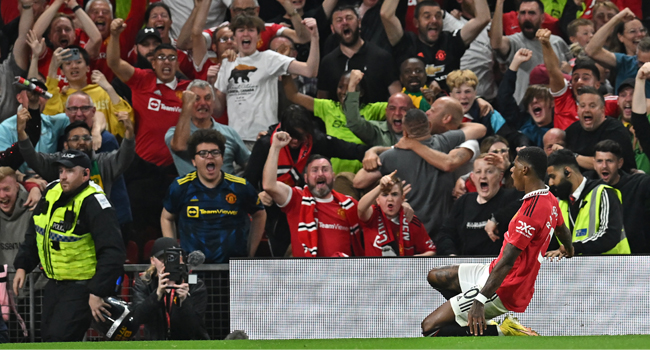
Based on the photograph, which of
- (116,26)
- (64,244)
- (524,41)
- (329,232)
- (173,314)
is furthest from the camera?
(524,41)

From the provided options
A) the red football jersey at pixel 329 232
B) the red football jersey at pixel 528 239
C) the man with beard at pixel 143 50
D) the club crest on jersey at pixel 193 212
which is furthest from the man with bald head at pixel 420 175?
the man with beard at pixel 143 50

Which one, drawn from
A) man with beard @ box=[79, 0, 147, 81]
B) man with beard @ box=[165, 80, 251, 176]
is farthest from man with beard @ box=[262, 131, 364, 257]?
man with beard @ box=[79, 0, 147, 81]

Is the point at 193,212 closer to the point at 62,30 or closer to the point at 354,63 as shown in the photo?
the point at 354,63

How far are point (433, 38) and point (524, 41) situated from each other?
46.3 inches

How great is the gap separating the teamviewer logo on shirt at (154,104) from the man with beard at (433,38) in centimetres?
289

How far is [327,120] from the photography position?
9.17m

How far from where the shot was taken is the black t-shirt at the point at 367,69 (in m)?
9.55

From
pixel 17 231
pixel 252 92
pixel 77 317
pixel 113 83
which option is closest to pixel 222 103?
pixel 252 92

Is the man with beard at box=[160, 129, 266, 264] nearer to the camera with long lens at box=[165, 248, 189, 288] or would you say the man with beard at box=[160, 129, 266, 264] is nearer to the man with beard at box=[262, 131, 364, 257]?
the man with beard at box=[262, 131, 364, 257]

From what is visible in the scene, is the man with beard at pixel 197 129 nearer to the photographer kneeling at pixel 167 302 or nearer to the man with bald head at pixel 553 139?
the photographer kneeling at pixel 167 302

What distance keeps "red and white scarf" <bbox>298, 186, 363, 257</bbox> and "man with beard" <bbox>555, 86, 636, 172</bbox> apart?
2.17 meters

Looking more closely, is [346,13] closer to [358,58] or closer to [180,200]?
[358,58]

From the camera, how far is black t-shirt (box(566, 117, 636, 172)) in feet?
27.0

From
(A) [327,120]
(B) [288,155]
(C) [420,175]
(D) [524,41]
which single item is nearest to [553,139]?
(C) [420,175]
